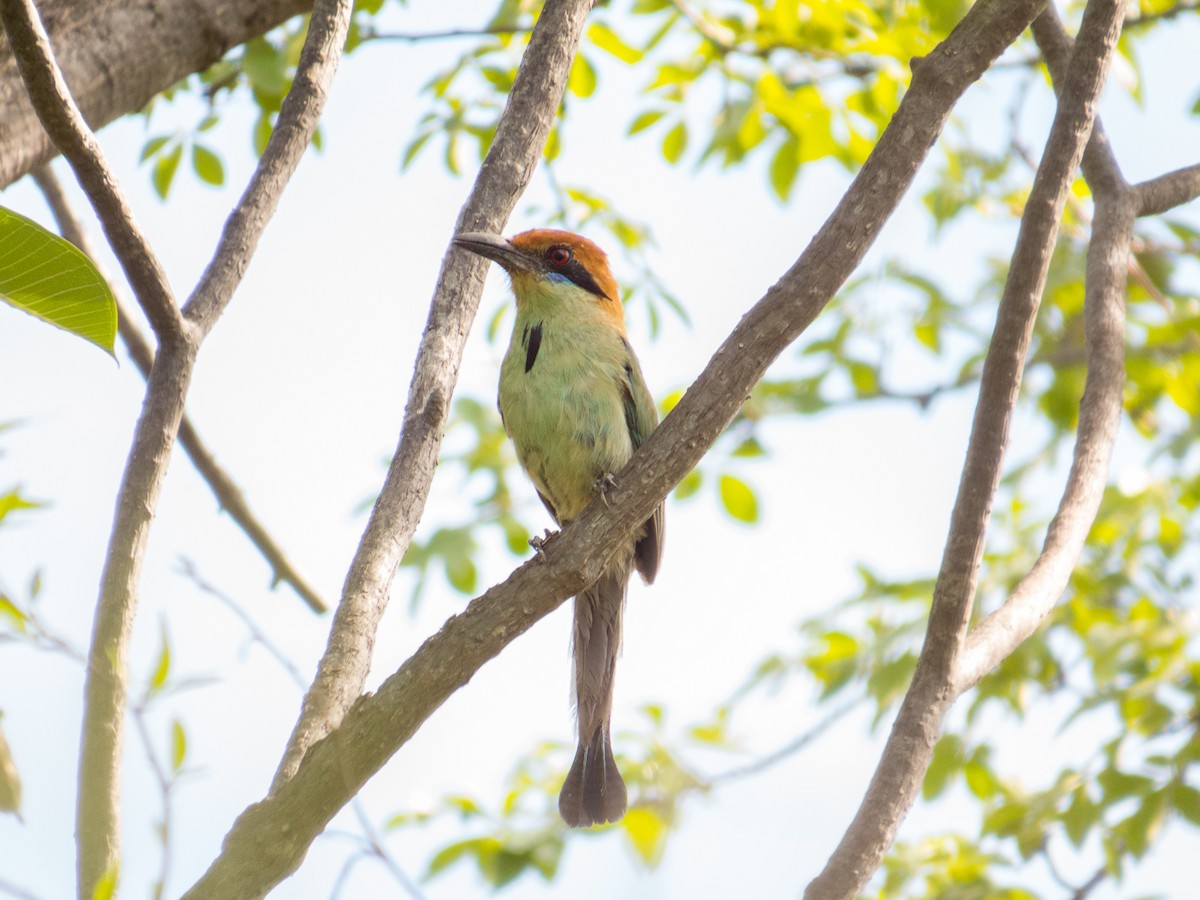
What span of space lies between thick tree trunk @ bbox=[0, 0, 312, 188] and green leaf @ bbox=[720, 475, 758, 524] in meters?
2.48

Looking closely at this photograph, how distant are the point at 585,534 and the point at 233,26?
2311 mm

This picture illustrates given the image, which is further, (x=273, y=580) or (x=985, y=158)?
(x=985, y=158)

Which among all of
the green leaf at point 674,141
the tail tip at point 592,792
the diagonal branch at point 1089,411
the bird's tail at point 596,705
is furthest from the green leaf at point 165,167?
the diagonal branch at point 1089,411

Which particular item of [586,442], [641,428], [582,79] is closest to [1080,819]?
[641,428]

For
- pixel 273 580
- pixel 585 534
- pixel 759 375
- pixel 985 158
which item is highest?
pixel 985 158

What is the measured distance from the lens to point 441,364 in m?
2.91

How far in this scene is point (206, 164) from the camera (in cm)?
486

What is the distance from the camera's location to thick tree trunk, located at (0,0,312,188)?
122 inches

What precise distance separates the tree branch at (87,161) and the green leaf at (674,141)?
3172 millimetres

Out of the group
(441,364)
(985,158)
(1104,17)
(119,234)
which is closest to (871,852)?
(441,364)

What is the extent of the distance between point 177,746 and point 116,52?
2.19 meters

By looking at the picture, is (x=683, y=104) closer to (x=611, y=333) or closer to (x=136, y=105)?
(x=611, y=333)

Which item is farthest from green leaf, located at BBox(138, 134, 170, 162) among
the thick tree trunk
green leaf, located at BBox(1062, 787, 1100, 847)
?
green leaf, located at BBox(1062, 787, 1100, 847)

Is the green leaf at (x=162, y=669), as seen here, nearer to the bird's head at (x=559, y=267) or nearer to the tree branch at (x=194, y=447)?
the tree branch at (x=194, y=447)
